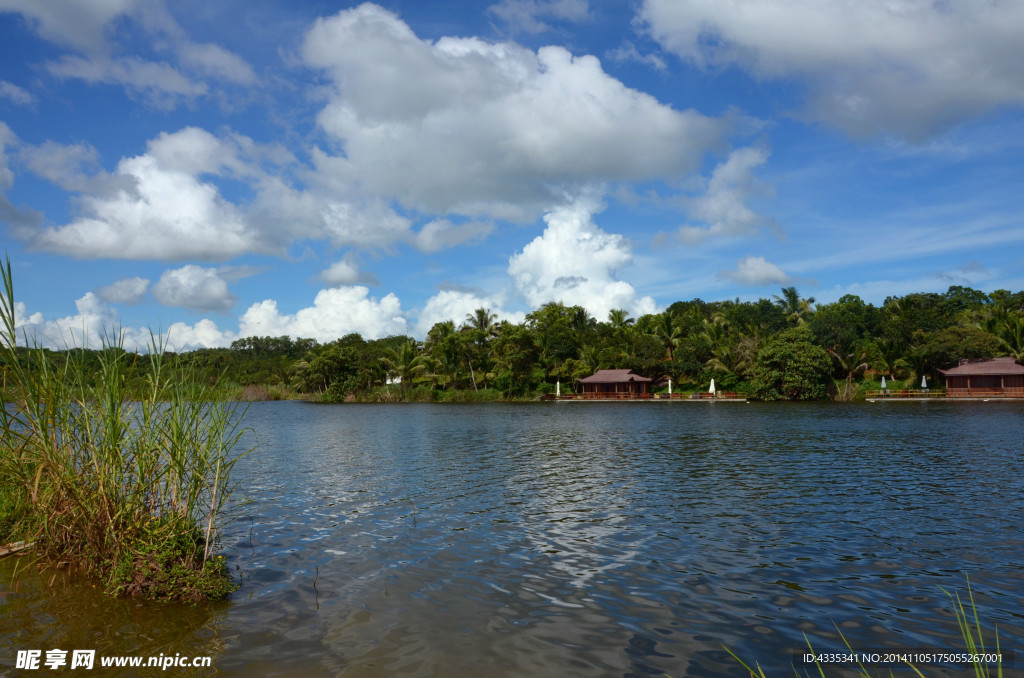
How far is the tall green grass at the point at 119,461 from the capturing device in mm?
7145

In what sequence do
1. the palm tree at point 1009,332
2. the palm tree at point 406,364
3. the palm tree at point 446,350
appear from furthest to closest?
the palm tree at point 406,364 → the palm tree at point 446,350 → the palm tree at point 1009,332

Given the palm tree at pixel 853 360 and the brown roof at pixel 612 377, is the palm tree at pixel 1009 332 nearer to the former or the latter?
the palm tree at pixel 853 360

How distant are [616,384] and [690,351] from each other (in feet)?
31.1

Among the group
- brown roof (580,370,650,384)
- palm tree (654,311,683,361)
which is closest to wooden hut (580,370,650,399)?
brown roof (580,370,650,384)

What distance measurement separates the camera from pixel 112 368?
741cm

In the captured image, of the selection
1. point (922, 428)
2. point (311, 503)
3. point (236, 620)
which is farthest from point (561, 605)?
point (922, 428)

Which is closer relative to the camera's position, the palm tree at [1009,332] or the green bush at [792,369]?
the palm tree at [1009,332]

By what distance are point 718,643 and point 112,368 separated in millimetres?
7805

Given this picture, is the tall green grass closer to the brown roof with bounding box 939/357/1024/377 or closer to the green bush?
the green bush

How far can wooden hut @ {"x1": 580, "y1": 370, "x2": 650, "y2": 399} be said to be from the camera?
72412 millimetres


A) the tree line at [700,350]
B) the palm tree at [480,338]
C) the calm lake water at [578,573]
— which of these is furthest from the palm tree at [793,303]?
the calm lake water at [578,573]

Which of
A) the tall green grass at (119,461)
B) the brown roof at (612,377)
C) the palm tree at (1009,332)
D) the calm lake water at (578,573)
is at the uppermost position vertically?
the palm tree at (1009,332)

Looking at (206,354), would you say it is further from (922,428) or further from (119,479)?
(922,428)

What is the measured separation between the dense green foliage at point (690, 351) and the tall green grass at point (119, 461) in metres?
61.7
